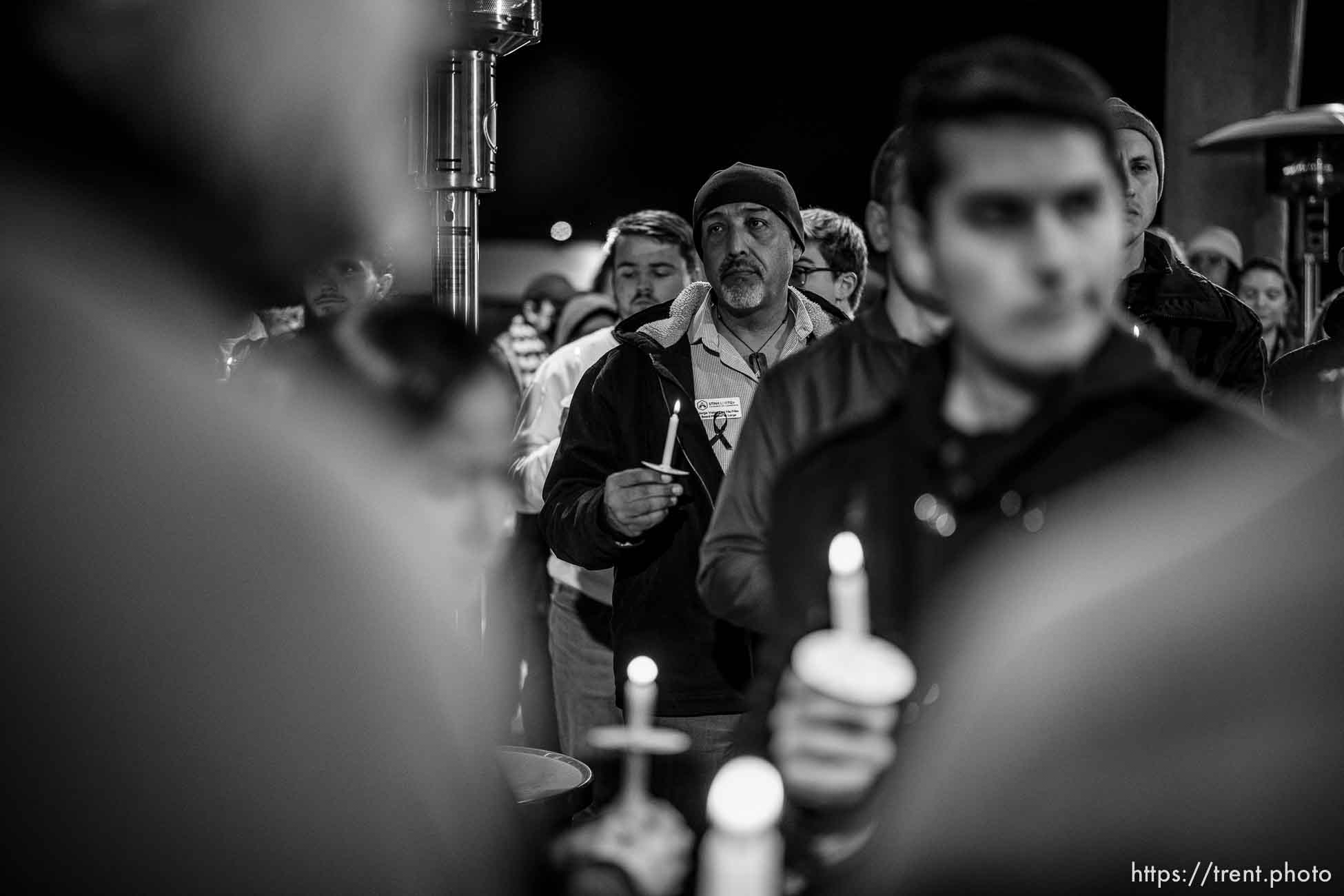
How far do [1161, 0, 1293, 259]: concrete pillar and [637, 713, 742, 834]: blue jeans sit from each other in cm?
840

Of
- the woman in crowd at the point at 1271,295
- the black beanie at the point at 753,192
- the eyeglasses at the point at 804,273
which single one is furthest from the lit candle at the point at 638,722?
the woman in crowd at the point at 1271,295

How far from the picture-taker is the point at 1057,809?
1581 millimetres

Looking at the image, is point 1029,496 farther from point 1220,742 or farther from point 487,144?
point 487,144

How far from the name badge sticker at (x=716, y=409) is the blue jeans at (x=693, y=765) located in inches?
27.5

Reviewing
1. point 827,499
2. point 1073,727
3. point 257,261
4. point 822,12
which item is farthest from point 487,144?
point 822,12

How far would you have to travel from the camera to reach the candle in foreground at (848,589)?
4.74ft

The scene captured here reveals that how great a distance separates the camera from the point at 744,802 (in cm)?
130

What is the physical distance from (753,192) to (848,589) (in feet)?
7.43

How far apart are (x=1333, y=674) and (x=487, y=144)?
2.55 meters

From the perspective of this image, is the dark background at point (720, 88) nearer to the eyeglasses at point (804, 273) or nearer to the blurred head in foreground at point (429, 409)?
the eyeglasses at point (804, 273)

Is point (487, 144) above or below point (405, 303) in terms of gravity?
above

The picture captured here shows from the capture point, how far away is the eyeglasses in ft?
15.6

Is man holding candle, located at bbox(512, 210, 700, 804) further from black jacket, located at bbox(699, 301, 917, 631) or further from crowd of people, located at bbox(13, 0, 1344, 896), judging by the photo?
crowd of people, located at bbox(13, 0, 1344, 896)

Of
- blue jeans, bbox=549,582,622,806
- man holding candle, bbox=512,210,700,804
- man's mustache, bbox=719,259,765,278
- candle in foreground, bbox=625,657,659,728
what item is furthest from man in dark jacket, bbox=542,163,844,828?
candle in foreground, bbox=625,657,659,728
